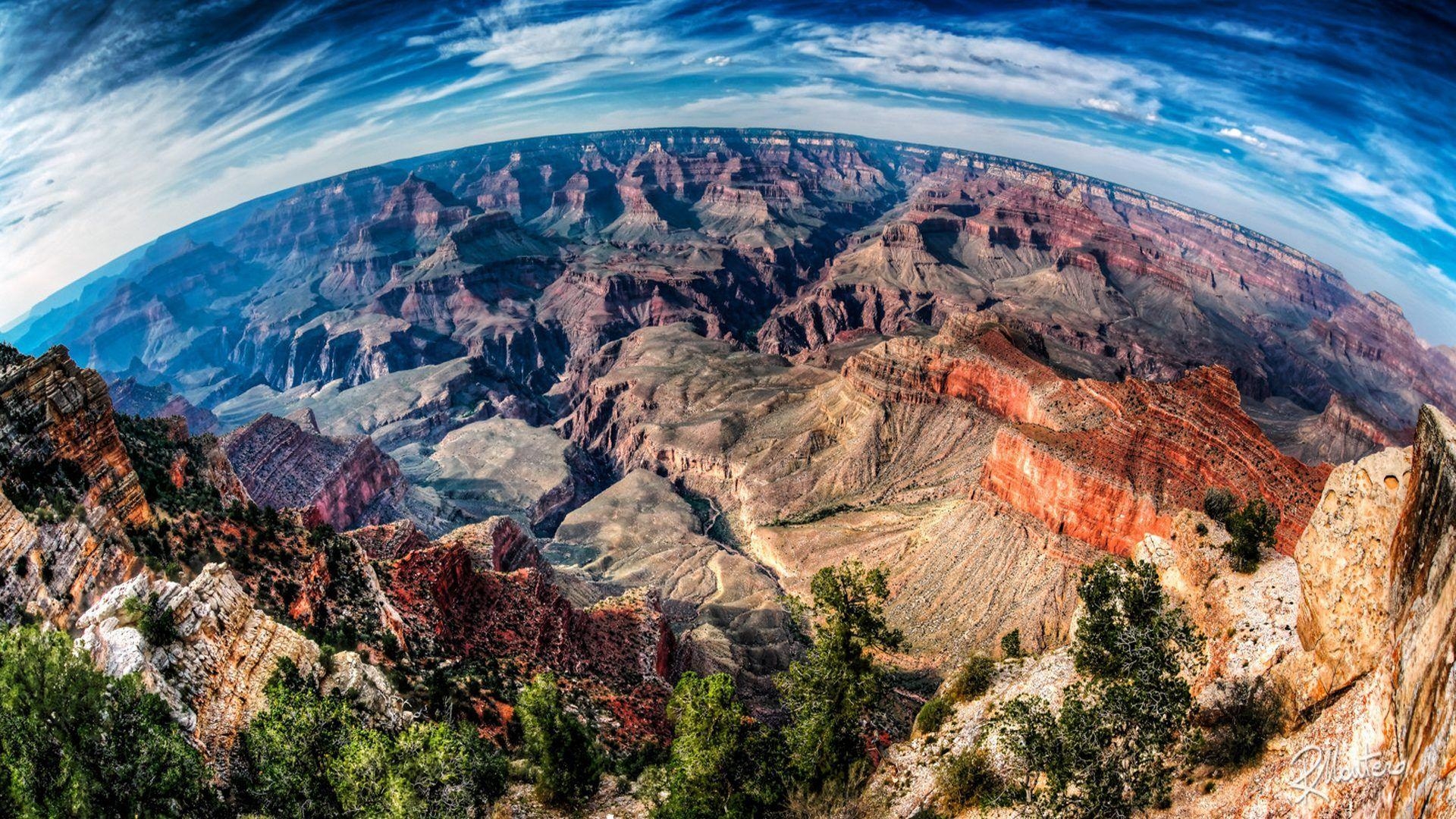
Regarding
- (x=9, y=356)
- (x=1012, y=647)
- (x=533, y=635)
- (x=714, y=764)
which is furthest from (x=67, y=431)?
(x=1012, y=647)

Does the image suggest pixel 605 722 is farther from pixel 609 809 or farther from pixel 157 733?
pixel 157 733

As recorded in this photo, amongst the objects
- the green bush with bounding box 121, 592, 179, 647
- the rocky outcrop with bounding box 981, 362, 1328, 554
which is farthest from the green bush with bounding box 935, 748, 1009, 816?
the rocky outcrop with bounding box 981, 362, 1328, 554

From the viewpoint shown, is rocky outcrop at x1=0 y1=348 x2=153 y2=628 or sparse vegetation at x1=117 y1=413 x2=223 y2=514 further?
sparse vegetation at x1=117 y1=413 x2=223 y2=514

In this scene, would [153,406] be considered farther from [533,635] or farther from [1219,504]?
[1219,504]

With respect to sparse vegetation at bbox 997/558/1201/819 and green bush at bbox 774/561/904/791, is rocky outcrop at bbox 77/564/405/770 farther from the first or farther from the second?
sparse vegetation at bbox 997/558/1201/819

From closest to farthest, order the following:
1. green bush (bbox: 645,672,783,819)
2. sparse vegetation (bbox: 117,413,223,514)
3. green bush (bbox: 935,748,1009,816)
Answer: green bush (bbox: 645,672,783,819), green bush (bbox: 935,748,1009,816), sparse vegetation (bbox: 117,413,223,514)

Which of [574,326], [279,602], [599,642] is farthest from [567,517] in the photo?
[574,326]
